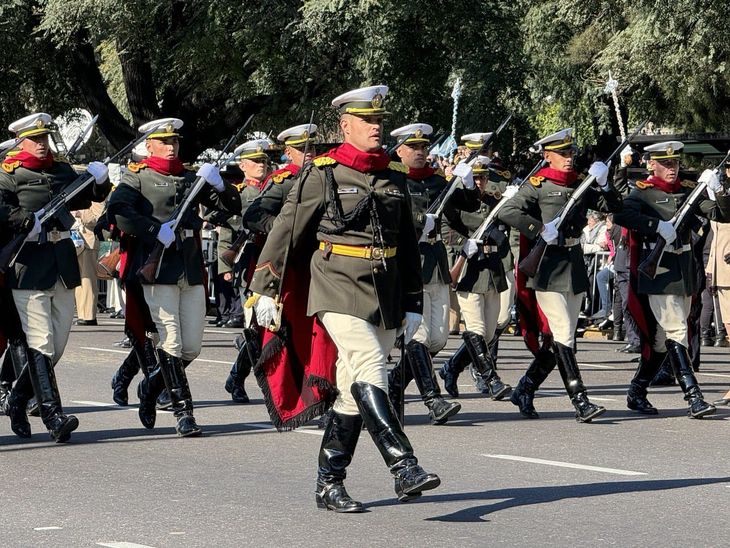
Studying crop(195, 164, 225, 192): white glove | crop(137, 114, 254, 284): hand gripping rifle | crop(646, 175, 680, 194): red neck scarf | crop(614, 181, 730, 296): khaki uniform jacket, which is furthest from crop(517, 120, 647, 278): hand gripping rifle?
crop(137, 114, 254, 284): hand gripping rifle

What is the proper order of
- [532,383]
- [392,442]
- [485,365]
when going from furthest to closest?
[485,365], [532,383], [392,442]

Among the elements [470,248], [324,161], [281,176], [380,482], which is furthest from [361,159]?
[470,248]

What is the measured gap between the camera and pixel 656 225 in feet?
36.6

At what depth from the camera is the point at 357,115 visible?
7.34m

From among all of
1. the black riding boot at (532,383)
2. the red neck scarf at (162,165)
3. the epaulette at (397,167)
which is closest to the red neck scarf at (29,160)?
the red neck scarf at (162,165)

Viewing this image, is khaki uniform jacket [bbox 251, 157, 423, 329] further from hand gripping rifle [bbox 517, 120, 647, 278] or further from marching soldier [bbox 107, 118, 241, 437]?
hand gripping rifle [bbox 517, 120, 647, 278]

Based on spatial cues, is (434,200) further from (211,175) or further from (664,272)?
(211,175)

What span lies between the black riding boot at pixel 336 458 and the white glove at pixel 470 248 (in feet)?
18.2

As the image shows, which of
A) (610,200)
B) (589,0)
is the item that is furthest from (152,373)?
(589,0)

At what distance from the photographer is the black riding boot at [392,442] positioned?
684cm

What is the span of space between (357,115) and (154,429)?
371cm

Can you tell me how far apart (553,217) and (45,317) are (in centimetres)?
358

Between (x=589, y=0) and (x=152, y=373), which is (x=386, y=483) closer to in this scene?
(x=152, y=373)

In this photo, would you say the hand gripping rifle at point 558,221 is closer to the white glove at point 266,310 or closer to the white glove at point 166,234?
the white glove at point 166,234
